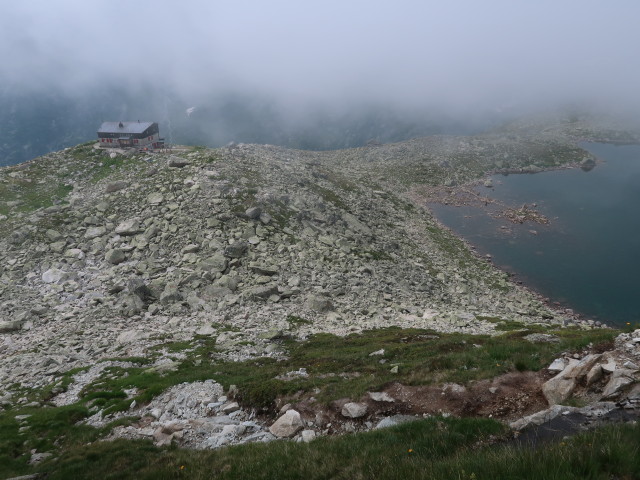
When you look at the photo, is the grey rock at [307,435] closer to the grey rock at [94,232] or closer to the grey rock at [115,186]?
the grey rock at [94,232]

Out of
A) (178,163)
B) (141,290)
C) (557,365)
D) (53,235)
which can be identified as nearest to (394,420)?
(557,365)

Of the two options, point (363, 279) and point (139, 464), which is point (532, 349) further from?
point (363, 279)

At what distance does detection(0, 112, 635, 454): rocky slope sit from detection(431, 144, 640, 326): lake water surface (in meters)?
7.82

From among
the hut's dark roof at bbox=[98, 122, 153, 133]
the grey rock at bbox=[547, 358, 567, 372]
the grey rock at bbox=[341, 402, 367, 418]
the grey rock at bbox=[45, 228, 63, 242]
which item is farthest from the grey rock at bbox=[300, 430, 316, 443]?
the hut's dark roof at bbox=[98, 122, 153, 133]

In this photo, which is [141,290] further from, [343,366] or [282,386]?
[343,366]

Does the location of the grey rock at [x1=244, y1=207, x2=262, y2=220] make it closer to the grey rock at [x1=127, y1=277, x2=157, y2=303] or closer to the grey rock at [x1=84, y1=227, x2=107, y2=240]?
the grey rock at [x1=127, y1=277, x2=157, y2=303]

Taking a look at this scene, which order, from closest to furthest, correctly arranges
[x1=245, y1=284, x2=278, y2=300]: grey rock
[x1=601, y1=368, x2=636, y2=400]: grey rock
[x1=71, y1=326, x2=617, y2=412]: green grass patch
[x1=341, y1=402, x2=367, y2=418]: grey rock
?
[x1=601, y1=368, x2=636, y2=400]: grey rock, [x1=341, y1=402, x2=367, y2=418]: grey rock, [x1=71, y1=326, x2=617, y2=412]: green grass patch, [x1=245, y1=284, x2=278, y2=300]: grey rock

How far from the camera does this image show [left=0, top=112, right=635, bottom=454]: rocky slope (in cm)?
3231

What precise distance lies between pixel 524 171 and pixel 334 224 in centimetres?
10049

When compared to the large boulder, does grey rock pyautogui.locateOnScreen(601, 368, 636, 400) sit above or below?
above

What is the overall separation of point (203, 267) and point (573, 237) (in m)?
75.4

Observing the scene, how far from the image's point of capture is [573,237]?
73.5 meters

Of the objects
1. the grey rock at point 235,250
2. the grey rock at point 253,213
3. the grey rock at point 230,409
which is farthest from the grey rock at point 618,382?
the grey rock at point 253,213

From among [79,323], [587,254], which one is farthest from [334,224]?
[587,254]
